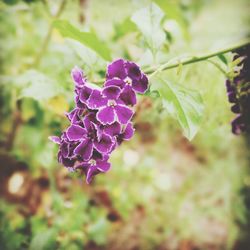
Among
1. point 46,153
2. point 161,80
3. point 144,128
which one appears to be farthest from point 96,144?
point 144,128

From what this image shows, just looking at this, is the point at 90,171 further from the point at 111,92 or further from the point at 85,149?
the point at 111,92

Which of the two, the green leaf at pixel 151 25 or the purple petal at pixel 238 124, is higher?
the green leaf at pixel 151 25

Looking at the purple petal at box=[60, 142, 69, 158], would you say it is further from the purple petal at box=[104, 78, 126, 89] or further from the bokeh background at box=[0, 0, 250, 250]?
the bokeh background at box=[0, 0, 250, 250]

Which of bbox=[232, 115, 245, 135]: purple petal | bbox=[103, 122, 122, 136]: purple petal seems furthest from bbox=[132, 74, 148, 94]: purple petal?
bbox=[232, 115, 245, 135]: purple petal

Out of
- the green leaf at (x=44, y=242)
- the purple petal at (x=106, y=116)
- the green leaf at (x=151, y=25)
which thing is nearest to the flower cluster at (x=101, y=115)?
the purple petal at (x=106, y=116)

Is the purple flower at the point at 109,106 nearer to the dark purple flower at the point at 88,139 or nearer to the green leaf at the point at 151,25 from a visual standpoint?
the dark purple flower at the point at 88,139

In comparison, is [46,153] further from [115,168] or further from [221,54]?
[221,54]
